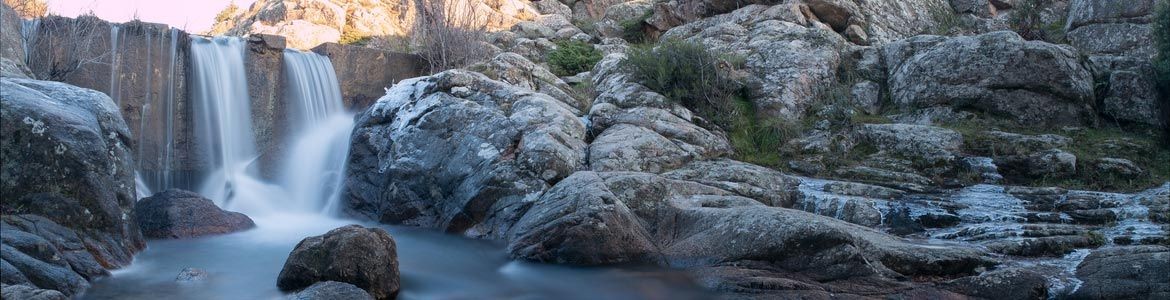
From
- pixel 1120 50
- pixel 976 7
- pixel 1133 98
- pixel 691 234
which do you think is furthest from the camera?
pixel 976 7

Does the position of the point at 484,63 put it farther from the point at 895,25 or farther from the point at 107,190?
the point at 895,25

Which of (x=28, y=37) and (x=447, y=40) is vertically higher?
(x=28, y=37)

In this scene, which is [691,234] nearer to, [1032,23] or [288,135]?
[288,135]

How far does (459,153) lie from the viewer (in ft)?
35.0

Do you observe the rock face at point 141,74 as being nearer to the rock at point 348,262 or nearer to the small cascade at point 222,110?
the small cascade at point 222,110

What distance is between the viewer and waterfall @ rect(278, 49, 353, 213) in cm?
1245

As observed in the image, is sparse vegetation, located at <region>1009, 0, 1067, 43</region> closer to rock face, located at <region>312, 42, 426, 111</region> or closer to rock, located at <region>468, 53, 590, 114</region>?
rock, located at <region>468, 53, 590, 114</region>

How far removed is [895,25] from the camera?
16.1 m

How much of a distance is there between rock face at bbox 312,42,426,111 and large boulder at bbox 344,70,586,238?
331 centimetres

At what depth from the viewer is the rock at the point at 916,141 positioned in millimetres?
10445

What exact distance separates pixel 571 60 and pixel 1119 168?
1001 cm

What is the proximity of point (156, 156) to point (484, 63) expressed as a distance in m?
5.45

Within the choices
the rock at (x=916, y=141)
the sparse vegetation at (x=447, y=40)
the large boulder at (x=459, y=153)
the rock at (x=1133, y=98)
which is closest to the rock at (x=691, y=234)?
the large boulder at (x=459, y=153)

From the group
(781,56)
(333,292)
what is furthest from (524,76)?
(333,292)
